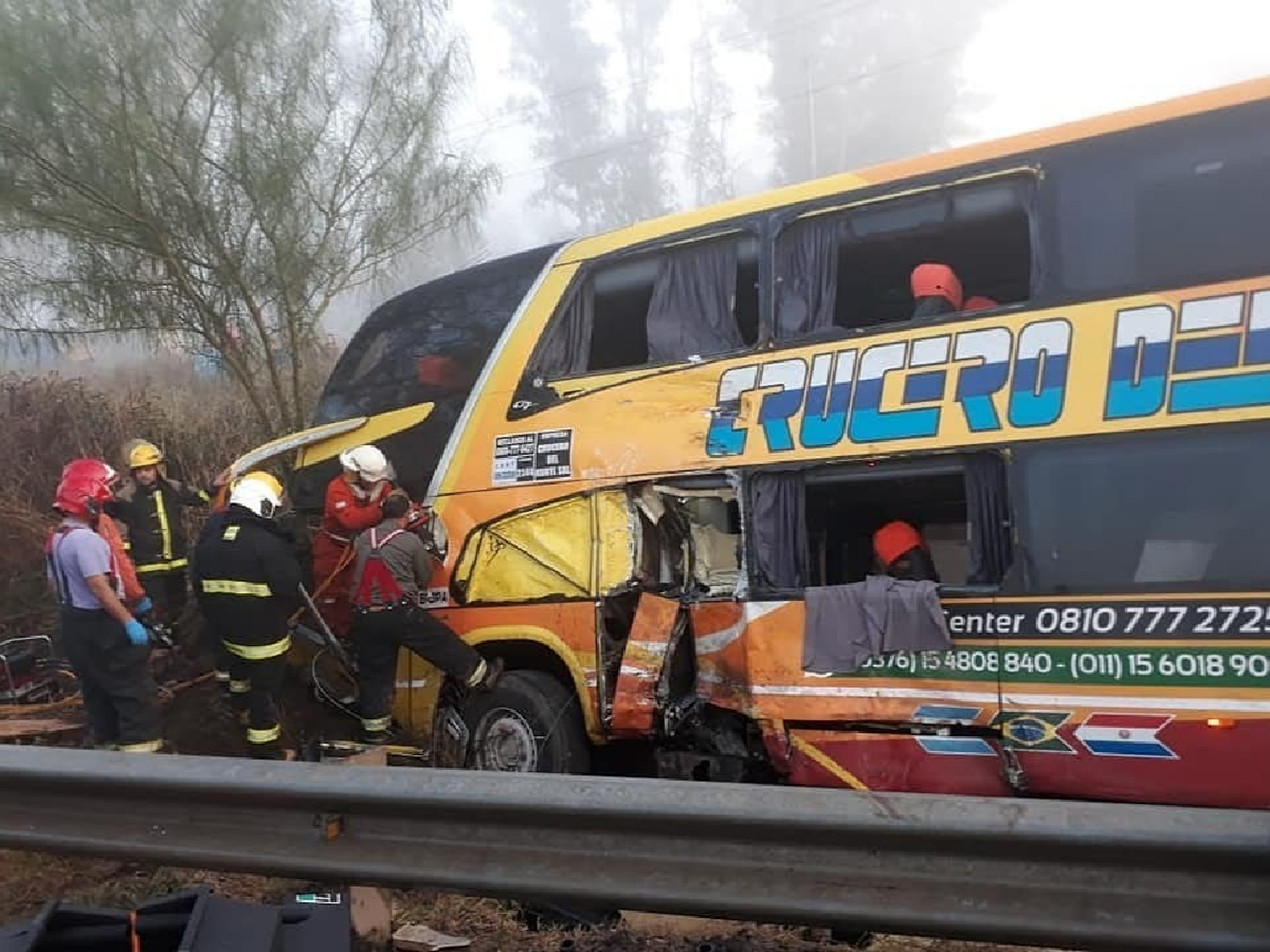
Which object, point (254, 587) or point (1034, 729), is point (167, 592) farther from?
point (1034, 729)

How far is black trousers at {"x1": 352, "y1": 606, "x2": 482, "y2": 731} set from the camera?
459 cm

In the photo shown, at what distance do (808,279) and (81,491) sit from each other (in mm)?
3852

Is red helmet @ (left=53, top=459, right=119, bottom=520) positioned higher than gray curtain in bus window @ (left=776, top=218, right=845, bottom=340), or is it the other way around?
gray curtain in bus window @ (left=776, top=218, right=845, bottom=340)

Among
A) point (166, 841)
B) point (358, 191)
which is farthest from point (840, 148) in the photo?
point (166, 841)

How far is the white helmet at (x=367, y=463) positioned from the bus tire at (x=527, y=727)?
4.48 ft

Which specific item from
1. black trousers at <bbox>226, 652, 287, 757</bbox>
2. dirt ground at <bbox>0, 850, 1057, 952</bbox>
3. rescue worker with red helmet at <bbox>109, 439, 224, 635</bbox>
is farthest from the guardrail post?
rescue worker with red helmet at <bbox>109, 439, 224, 635</bbox>

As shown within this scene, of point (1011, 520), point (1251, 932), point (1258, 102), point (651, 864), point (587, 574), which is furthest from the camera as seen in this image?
point (587, 574)

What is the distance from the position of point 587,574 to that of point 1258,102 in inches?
120

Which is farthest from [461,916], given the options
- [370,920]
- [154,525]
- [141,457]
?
[141,457]

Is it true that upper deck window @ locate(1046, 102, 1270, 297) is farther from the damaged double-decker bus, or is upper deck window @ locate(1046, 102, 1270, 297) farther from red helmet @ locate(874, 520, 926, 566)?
red helmet @ locate(874, 520, 926, 566)

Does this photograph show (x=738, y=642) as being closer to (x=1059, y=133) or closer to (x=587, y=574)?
(x=587, y=574)

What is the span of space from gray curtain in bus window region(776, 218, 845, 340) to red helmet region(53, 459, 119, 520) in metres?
3.65

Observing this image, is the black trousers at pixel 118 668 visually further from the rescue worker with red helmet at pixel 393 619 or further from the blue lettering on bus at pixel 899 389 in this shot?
the blue lettering on bus at pixel 899 389

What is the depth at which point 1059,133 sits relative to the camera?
3424 millimetres
